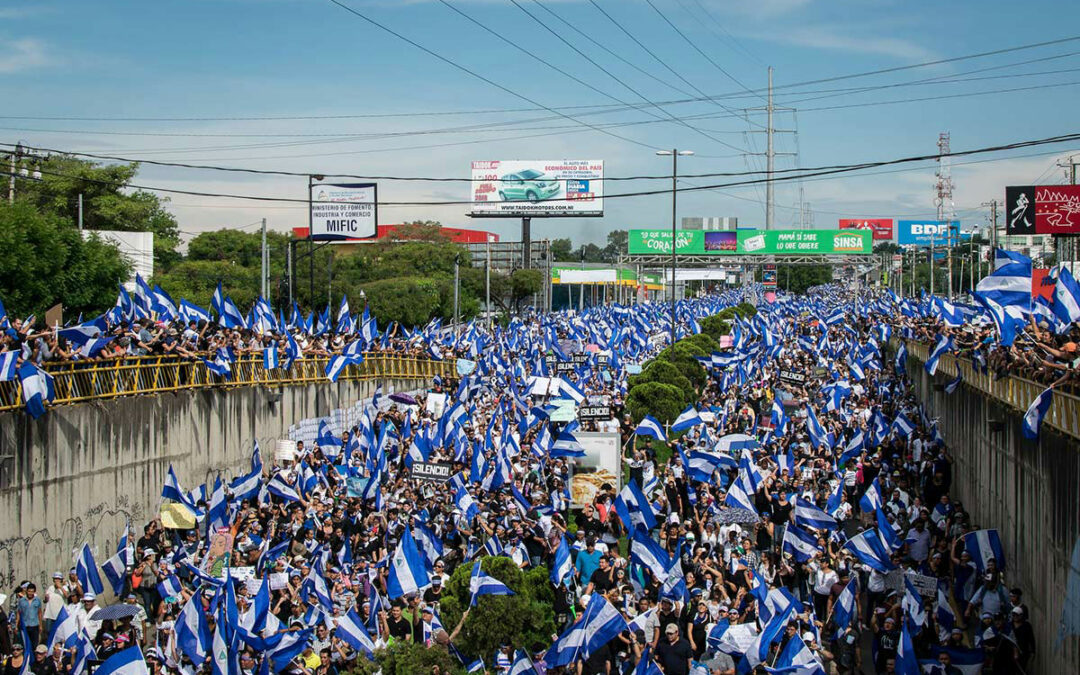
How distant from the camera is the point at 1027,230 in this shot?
3669 centimetres

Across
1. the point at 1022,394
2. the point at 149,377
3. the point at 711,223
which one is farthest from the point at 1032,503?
the point at 711,223

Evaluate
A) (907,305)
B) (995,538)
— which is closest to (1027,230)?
(907,305)

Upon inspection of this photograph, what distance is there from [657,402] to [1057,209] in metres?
15.1

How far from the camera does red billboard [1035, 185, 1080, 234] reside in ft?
118

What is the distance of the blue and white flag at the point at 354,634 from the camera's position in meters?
12.2

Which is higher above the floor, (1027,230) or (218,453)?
(1027,230)

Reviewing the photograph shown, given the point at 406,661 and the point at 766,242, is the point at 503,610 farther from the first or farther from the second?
the point at 766,242

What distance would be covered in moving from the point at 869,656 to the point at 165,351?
14000mm

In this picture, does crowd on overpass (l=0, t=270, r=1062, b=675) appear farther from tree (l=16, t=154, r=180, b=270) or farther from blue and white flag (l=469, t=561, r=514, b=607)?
tree (l=16, t=154, r=180, b=270)

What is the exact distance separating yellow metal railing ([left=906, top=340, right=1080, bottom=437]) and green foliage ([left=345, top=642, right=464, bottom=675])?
6534 mm

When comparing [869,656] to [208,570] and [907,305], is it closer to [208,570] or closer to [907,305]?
[208,570]

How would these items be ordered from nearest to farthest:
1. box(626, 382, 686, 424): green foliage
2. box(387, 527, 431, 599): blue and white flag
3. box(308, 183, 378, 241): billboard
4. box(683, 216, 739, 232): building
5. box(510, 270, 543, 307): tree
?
box(387, 527, 431, 599): blue and white flag → box(626, 382, 686, 424): green foliage → box(308, 183, 378, 241): billboard → box(510, 270, 543, 307): tree → box(683, 216, 739, 232): building

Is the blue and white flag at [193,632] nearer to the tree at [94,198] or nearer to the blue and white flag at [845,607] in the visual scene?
the blue and white flag at [845,607]

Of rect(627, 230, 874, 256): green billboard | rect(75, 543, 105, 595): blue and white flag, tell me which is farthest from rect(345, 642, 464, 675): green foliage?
rect(627, 230, 874, 256): green billboard
